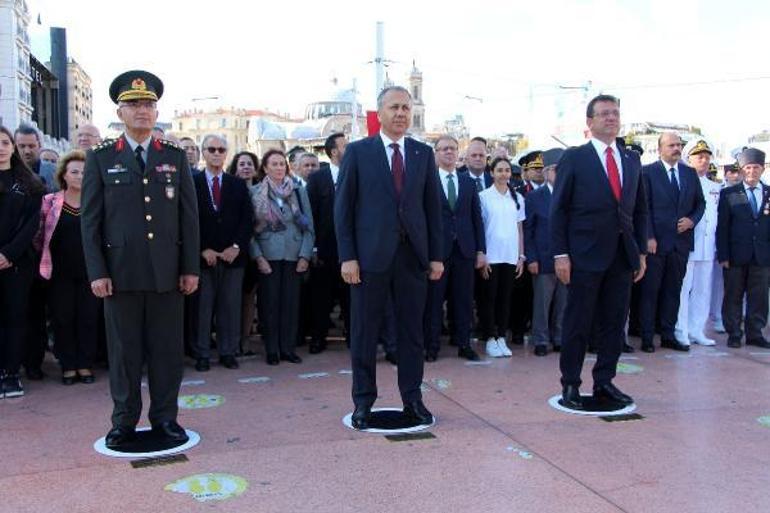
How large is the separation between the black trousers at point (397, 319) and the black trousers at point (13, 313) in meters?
2.70

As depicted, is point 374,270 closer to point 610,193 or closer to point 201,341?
point 610,193

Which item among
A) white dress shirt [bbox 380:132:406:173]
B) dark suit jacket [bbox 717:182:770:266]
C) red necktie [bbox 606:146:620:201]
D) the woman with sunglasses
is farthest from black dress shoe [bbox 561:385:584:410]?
the woman with sunglasses

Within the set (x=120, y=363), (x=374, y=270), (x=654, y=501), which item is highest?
(x=374, y=270)

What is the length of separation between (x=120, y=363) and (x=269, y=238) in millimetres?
2507

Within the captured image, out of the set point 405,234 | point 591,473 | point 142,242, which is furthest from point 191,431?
point 591,473

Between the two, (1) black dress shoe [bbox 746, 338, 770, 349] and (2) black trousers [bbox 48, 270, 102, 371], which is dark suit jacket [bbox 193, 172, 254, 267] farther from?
(1) black dress shoe [bbox 746, 338, 770, 349]

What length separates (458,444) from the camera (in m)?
4.31

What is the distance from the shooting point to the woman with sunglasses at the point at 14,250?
5551 millimetres

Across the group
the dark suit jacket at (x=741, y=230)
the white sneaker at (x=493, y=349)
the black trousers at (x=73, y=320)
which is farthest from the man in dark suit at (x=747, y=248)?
the black trousers at (x=73, y=320)

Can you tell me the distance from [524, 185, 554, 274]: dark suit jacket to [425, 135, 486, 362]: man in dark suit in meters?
0.62

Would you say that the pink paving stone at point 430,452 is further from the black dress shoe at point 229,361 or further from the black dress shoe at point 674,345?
the black dress shoe at point 674,345

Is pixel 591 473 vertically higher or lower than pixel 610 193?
lower

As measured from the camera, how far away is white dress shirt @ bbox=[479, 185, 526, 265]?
705 centimetres

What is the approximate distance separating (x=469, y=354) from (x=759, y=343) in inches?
124
